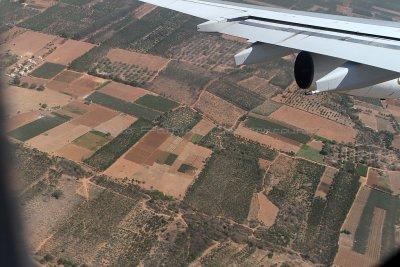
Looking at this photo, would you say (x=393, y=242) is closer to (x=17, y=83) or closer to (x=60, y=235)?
(x=60, y=235)

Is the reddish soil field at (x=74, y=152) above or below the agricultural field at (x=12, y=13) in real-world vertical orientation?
below

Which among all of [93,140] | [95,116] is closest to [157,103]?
[95,116]

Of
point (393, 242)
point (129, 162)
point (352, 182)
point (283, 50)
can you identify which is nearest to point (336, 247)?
point (393, 242)

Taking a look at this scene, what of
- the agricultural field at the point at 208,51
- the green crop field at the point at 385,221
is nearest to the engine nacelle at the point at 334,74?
the green crop field at the point at 385,221

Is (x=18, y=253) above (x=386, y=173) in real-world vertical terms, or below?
above

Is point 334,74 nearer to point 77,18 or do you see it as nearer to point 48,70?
point 48,70

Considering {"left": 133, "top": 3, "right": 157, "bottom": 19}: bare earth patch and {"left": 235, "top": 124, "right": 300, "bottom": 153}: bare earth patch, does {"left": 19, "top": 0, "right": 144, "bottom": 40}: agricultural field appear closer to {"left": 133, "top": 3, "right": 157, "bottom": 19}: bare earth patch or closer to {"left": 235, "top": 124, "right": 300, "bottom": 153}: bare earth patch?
{"left": 133, "top": 3, "right": 157, "bottom": 19}: bare earth patch

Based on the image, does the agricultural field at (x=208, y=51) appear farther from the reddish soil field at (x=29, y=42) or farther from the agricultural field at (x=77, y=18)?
the reddish soil field at (x=29, y=42)
